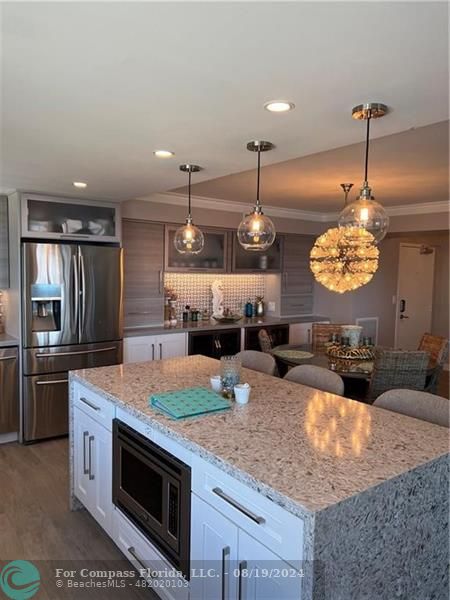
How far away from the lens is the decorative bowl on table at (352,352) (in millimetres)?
3879

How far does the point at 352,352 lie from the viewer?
3.92 m

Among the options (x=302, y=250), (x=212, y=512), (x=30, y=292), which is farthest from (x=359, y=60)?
(x=302, y=250)

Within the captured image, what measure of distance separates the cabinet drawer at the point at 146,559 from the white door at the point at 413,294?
20.0 feet

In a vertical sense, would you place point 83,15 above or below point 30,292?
above

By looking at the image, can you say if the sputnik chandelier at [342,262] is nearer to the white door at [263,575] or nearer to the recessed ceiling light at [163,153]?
the recessed ceiling light at [163,153]

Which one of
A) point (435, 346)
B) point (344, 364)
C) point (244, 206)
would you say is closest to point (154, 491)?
point (344, 364)

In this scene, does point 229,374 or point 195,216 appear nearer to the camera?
point 229,374

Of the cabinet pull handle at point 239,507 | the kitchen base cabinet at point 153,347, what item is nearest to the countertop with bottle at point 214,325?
the kitchen base cabinet at point 153,347

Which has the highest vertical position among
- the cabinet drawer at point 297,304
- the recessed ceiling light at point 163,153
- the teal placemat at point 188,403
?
the recessed ceiling light at point 163,153

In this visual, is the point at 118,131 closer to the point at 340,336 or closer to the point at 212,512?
the point at 212,512

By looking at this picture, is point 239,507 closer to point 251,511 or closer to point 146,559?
point 251,511

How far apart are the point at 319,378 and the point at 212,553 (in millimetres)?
1388

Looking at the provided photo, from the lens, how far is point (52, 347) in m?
3.89

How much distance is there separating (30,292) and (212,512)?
2.89 metres
